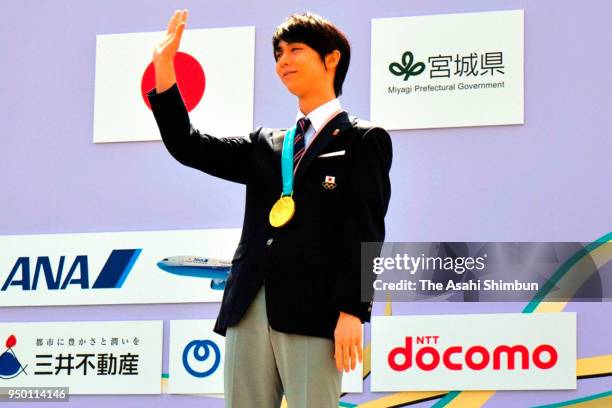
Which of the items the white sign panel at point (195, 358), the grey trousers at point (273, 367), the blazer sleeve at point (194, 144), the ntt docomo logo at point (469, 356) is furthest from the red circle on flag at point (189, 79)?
the grey trousers at point (273, 367)

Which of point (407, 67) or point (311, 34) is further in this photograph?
point (407, 67)

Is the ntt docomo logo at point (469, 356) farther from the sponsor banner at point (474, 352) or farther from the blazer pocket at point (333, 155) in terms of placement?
the blazer pocket at point (333, 155)

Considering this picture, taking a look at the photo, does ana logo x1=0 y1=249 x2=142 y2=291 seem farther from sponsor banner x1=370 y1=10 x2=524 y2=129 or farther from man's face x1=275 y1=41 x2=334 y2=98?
man's face x1=275 y1=41 x2=334 y2=98

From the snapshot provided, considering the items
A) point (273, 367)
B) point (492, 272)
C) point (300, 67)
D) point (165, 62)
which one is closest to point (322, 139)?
point (300, 67)

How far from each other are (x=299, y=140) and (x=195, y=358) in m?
1.85

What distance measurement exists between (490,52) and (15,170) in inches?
73.4

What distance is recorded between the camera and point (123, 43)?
444 centimetres

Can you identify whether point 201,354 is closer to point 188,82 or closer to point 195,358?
point 195,358

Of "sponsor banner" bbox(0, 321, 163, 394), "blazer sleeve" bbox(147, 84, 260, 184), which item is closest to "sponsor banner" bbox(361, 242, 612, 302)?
"sponsor banner" bbox(0, 321, 163, 394)

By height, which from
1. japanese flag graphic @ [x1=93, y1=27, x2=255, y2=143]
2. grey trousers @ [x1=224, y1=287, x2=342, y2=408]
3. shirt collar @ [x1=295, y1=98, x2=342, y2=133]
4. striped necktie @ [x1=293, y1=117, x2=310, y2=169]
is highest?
japanese flag graphic @ [x1=93, y1=27, x2=255, y2=143]

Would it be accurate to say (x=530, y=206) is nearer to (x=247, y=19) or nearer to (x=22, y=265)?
(x=247, y=19)

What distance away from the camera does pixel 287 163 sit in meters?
2.45

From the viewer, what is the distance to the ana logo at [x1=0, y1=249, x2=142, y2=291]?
4.30 metres

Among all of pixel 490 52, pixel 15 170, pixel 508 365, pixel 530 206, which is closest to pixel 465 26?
pixel 490 52
